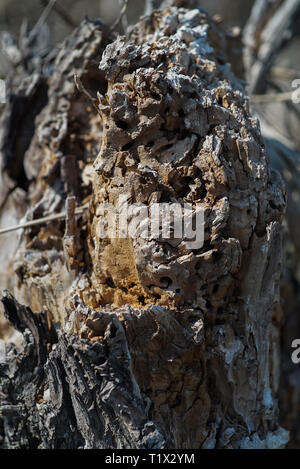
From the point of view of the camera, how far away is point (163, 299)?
3.43 feet

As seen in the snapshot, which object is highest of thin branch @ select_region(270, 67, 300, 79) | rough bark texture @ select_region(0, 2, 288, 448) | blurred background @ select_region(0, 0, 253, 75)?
blurred background @ select_region(0, 0, 253, 75)

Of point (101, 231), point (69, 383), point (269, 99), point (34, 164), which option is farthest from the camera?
point (269, 99)

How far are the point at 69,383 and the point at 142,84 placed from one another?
72 centimetres

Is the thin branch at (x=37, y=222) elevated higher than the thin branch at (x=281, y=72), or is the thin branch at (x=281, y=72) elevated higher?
the thin branch at (x=281, y=72)

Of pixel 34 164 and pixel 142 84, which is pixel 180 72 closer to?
pixel 142 84

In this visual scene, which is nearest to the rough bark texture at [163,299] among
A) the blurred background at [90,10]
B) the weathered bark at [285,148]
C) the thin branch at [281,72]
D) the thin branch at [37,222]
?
the thin branch at [37,222]

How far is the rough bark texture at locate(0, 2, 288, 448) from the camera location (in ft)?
3.23

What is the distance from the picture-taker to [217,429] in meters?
1.09

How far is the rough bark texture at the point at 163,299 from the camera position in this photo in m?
0.98

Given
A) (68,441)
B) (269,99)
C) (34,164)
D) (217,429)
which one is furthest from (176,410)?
(269,99)

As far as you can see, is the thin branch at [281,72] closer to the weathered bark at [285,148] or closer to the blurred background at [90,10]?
the weathered bark at [285,148]

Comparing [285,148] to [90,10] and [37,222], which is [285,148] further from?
[90,10]

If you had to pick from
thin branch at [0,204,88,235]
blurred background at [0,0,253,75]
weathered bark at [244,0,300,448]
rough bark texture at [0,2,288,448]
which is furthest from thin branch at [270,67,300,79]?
thin branch at [0,204,88,235]

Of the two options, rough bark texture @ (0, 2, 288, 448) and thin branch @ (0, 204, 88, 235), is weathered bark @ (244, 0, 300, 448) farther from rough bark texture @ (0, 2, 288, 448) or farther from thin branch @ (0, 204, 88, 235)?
thin branch @ (0, 204, 88, 235)
